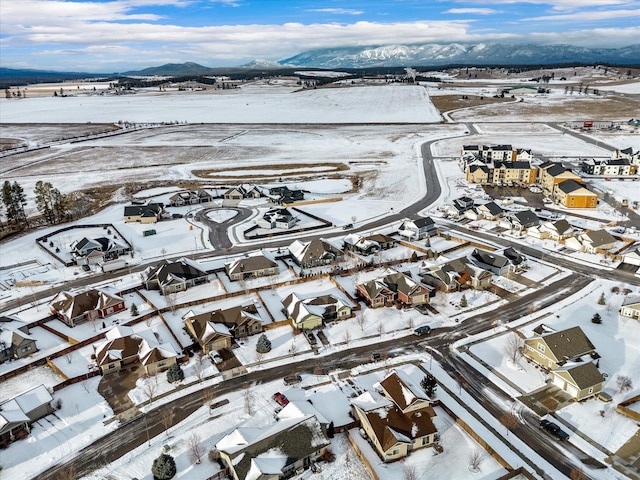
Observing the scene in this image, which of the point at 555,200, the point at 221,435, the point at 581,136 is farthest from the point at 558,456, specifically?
the point at 581,136

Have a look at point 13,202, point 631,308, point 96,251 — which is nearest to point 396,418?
point 631,308

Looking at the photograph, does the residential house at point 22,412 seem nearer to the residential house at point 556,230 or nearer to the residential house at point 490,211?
the residential house at point 556,230

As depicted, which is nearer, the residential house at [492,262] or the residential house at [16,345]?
the residential house at [16,345]

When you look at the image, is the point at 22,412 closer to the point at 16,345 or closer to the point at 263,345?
the point at 16,345

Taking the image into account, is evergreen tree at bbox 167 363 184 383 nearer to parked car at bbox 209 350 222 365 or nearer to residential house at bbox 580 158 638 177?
parked car at bbox 209 350 222 365

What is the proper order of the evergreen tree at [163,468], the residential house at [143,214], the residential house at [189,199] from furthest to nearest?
the residential house at [189,199]
the residential house at [143,214]
the evergreen tree at [163,468]

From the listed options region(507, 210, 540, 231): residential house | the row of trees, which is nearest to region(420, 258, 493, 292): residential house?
region(507, 210, 540, 231): residential house

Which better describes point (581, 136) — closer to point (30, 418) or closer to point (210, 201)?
point (210, 201)

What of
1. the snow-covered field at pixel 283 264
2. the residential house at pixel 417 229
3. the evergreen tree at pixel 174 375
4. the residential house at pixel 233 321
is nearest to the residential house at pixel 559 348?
the snow-covered field at pixel 283 264
